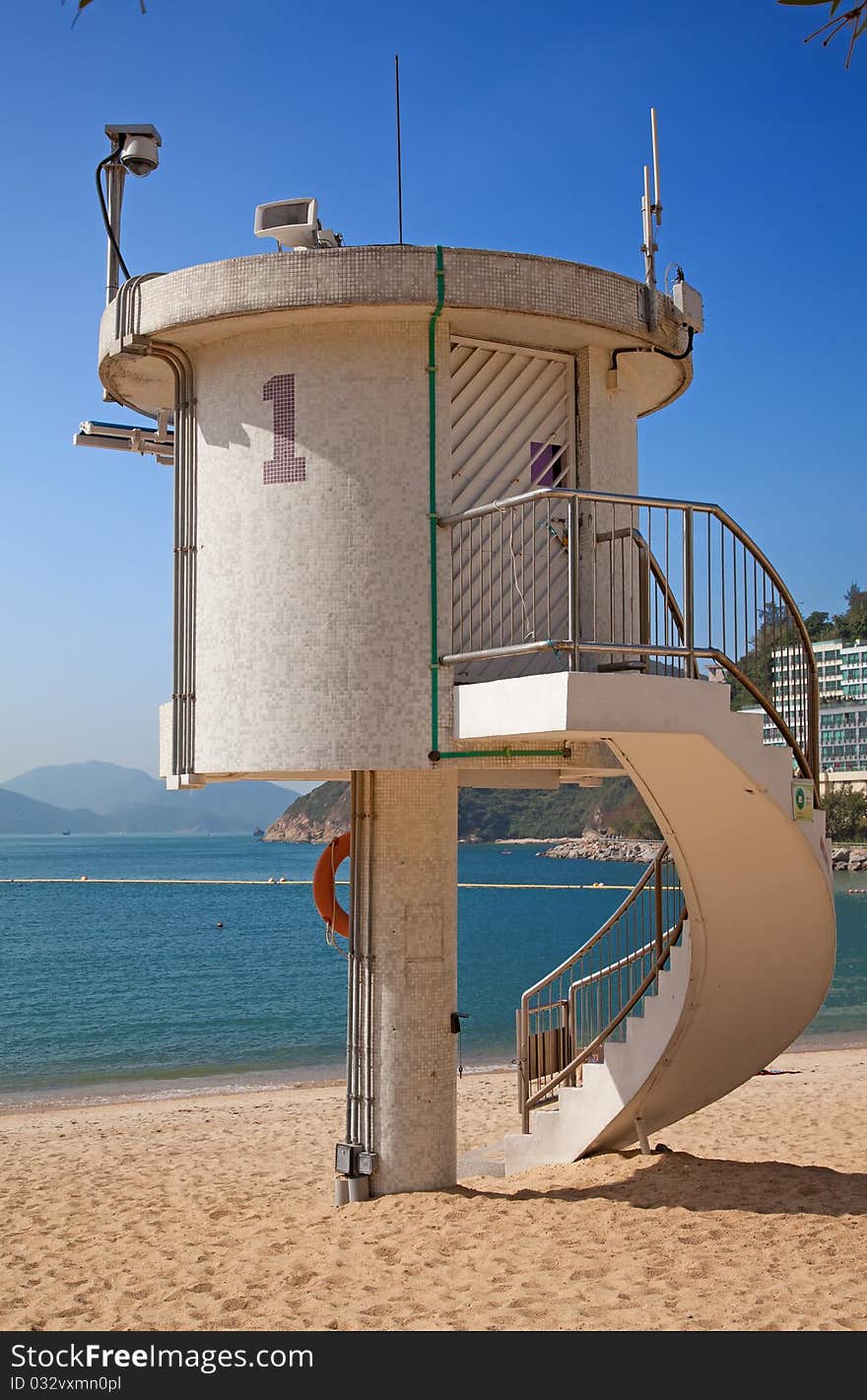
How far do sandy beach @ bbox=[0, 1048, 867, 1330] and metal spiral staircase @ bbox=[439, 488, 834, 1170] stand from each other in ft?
2.76

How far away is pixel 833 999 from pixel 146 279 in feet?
112

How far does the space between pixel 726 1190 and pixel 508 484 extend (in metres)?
5.11

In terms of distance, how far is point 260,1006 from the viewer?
39.3m

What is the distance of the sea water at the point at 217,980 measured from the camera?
96.2 ft

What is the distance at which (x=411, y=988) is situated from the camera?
929cm

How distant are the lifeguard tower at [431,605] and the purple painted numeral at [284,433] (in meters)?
0.02

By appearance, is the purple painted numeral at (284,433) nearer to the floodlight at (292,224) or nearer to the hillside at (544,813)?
the floodlight at (292,224)

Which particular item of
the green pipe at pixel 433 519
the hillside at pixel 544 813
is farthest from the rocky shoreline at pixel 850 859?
the green pipe at pixel 433 519

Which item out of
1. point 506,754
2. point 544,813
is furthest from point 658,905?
point 544,813

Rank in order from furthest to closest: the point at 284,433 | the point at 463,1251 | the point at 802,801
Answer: the point at 284,433 < the point at 802,801 < the point at 463,1251

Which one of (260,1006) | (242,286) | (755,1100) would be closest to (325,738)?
(242,286)

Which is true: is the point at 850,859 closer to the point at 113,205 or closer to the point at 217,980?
the point at 217,980

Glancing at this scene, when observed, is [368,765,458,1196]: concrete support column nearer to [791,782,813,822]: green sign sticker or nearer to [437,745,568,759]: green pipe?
[437,745,568,759]: green pipe
